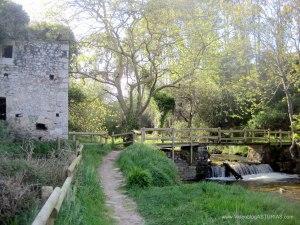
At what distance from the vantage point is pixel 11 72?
56.6 feet

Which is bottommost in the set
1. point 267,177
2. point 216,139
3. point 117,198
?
point 267,177

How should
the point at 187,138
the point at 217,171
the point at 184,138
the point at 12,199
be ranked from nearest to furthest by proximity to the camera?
the point at 12,199, the point at 217,171, the point at 184,138, the point at 187,138

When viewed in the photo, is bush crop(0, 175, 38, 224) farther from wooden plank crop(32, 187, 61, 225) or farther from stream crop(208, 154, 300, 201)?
stream crop(208, 154, 300, 201)

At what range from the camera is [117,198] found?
33.8ft

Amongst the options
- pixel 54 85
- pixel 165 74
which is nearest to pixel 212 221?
pixel 54 85

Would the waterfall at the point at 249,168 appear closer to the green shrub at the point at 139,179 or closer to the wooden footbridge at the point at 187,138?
the wooden footbridge at the point at 187,138

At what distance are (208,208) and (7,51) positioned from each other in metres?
12.8

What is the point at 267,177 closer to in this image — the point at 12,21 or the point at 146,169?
the point at 146,169

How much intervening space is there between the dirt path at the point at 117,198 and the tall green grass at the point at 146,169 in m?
0.35

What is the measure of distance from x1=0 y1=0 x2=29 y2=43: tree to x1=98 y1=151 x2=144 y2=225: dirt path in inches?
266

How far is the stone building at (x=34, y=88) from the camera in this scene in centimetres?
1719

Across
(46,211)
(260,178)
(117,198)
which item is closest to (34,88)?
(117,198)

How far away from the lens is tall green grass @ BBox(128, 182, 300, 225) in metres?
7.13

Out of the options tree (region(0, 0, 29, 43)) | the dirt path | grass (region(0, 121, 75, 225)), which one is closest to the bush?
grass (region(0, 121, 75, 225))
